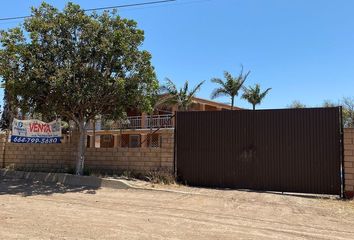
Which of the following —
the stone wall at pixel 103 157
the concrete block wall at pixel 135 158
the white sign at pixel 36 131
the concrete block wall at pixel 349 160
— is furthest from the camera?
the white sign at pixel 36 131

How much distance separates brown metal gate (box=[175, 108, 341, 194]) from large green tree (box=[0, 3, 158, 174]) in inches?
95.7

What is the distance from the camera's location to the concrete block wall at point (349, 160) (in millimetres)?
12102

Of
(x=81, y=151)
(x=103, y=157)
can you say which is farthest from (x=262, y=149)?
(x=81, y=151)

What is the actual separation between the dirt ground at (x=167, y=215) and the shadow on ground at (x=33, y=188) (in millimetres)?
31

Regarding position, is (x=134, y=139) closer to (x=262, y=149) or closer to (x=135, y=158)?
(x=135, y=158)

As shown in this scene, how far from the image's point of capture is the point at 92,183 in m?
14.1

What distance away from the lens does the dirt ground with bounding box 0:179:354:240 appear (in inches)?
295

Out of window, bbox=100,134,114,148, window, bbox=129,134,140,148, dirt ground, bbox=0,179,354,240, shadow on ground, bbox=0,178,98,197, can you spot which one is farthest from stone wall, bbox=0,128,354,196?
window, bbox=100,134,114,148

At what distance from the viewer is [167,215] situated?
923 centimetres

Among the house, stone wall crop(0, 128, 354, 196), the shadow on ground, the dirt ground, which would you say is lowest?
the dirt ground

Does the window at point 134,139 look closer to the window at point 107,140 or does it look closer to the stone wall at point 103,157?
the window at point 107,140

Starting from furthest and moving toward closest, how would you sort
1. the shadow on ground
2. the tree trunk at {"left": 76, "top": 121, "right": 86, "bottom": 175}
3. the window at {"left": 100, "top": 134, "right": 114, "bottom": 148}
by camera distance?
the window at {"left": 100, "top": 134, "right": 114, "bottom": 148}
the tree trunk at {"left": 76, "top": 121, "right": 86, "bottom": 175}
the shadow on ground

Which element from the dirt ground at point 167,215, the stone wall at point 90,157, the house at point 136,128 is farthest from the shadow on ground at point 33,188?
the house at point 136,128

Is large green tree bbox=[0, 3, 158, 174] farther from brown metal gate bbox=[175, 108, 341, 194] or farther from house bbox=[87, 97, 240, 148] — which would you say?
house bbox=[87, 97, 240, 148]
